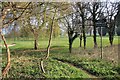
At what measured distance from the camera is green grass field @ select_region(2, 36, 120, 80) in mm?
2555

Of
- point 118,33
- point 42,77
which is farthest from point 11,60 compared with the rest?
point 118,33

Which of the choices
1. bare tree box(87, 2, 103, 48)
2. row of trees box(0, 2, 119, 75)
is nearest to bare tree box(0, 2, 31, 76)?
row of trees box(0, 2, 119, 75)

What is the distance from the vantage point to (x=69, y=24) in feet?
8.87

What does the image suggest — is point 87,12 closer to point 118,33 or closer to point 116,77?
point 118,33

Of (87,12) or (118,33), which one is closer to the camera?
(118,33)

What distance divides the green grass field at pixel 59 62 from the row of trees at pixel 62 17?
0.21 feet

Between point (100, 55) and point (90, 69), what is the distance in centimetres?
25

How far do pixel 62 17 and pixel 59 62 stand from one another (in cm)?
56

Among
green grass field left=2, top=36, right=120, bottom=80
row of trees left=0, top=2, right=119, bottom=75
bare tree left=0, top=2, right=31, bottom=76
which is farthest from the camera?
green grass field left=2, top=36, right=120, bottom=80

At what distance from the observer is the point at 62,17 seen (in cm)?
269

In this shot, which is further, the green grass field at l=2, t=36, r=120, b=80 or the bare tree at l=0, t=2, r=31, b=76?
the green grass field at l=2, t=36, r=120, b=80

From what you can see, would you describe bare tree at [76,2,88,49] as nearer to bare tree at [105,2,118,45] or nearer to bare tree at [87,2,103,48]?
bare tree at [87,2,103,48]

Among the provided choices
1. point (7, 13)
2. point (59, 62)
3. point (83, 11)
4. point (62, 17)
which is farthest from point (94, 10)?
point (7, 13)

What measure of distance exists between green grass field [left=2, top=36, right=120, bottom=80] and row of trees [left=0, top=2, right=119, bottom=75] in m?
0.07
